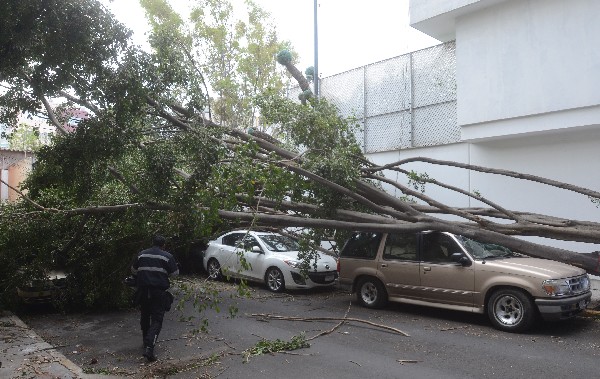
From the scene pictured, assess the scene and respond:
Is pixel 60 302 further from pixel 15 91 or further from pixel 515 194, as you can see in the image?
pixel 515 194

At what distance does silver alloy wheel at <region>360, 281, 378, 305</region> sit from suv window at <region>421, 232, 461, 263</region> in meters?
1.32

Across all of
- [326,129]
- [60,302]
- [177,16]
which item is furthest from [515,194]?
[177,16]

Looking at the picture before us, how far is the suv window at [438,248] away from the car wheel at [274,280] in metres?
4.03

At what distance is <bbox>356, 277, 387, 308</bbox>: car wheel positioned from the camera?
9.89 m

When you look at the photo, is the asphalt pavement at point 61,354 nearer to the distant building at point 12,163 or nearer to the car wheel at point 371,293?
the car wheel at point 371,293

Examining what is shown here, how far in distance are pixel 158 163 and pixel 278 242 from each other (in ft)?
22.0

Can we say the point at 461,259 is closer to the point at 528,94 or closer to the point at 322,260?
the point at 322,260

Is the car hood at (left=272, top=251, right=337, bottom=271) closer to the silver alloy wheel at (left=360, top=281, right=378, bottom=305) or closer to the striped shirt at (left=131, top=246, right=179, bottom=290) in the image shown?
the silver alloy wheel at (left=360, top=281, right=378, bottom=305)

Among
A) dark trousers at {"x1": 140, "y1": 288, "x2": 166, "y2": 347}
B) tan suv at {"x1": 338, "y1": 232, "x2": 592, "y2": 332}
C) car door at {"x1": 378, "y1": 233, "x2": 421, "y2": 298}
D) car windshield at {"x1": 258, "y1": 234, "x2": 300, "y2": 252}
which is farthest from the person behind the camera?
car windshield at {"x1": 258, "y1": 234, "x2": 300, "y2": 252}

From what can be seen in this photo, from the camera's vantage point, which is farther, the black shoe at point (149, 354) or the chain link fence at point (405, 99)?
the chain link fence at point (405, 99)

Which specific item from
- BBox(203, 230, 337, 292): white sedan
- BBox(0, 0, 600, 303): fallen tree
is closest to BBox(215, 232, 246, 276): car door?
BBox(203, 230, 337, 292): white sedan

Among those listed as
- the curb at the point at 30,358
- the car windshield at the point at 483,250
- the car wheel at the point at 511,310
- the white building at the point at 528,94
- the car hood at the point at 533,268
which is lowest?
the curb at the point at 30,358

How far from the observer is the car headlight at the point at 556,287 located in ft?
24.9

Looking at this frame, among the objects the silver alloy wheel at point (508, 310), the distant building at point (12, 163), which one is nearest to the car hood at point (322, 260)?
the silver alloy wheel at point (508, 310)
